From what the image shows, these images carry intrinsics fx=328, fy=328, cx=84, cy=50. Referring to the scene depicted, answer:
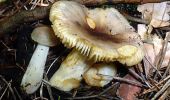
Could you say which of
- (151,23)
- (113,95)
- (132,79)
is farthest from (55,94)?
(151,23)

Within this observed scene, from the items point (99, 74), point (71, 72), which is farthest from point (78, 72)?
point (99, 74)

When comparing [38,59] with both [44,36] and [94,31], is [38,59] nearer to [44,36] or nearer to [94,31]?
[44,36]

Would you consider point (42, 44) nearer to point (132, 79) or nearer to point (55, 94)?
point (55, 94)

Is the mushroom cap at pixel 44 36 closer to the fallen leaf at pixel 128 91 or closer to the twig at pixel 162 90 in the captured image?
the fallen leaf at pixel 128 91

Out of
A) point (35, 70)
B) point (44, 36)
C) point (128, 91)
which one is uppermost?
point (44, 36)

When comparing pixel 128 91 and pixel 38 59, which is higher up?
pixel 38 59

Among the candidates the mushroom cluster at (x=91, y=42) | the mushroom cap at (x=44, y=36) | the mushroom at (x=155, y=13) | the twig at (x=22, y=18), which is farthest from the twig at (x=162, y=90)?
the twig at (x=22, y=18)
